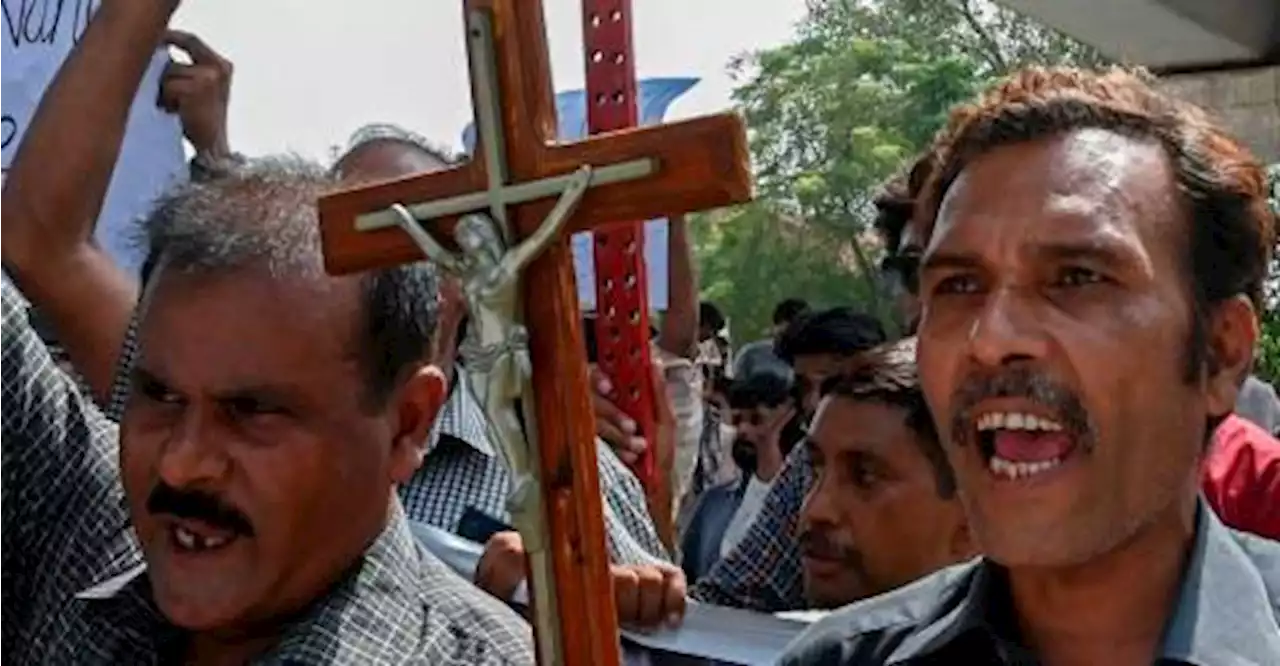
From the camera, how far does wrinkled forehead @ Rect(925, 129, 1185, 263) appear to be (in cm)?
220

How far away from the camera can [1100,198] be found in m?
2.21

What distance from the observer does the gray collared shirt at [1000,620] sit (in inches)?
85.9

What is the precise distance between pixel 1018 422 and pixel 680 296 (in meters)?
4.08

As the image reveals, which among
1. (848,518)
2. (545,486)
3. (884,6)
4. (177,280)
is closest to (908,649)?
(545,486)

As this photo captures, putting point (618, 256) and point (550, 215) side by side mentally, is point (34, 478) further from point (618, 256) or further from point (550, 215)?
point (618, 256)

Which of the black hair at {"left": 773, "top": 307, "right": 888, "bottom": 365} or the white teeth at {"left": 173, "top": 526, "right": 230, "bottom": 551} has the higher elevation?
the white teeth at {"left": 173, "top": 526, "right": 230, "bottom": 551}

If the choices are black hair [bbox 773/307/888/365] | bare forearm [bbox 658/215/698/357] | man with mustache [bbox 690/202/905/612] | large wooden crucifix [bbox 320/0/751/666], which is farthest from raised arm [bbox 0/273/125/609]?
black hair [bbox 773/307/888/365]

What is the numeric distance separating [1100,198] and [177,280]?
0.90 meters

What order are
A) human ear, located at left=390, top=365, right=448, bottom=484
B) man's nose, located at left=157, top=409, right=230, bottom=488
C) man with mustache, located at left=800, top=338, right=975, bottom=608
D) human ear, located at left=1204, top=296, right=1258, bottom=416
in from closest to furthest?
human ear, located at left=1204, top=296, right=1258, bottom=416
man's nose, located at left=157, top=409, right=230, bottom=488
human ear, located at left=390, top=365, right=448, bottom=484
man with mustache, located at left=800, top=338, right=975, bottom=608

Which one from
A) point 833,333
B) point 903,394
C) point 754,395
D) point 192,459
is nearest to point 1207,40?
point 754,395

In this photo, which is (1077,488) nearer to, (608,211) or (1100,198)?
(1100,198)

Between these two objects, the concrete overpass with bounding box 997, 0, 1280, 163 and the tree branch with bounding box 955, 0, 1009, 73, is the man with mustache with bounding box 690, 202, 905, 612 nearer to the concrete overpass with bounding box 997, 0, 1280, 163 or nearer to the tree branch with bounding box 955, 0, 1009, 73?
the concrete overpass with bounding box 997, 0, 1280, 163

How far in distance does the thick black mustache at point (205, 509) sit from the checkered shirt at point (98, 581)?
0.12 metres

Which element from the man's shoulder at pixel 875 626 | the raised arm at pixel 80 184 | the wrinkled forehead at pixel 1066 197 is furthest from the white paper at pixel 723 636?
the wrinkled forehead at pixel 1066 197
